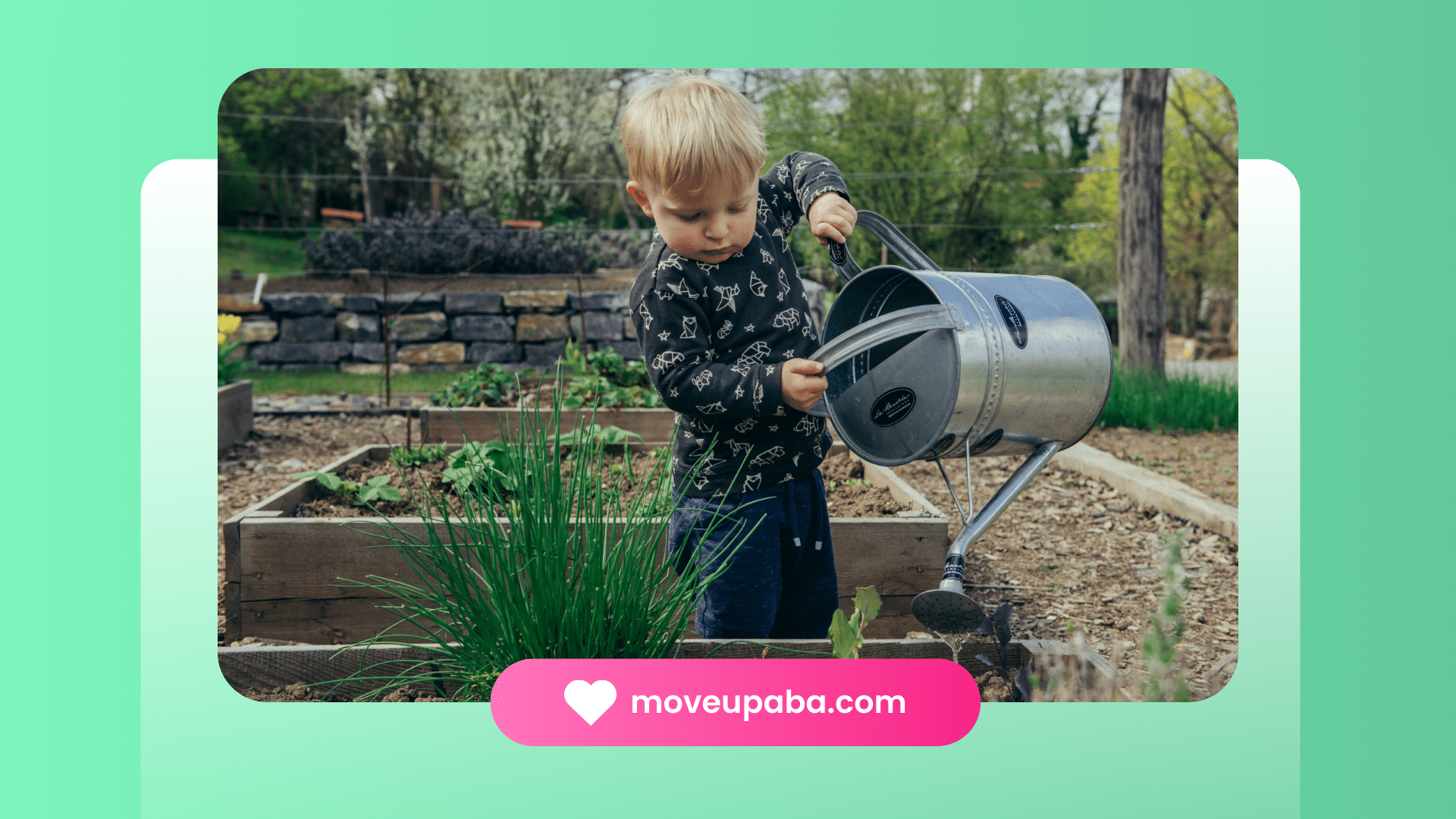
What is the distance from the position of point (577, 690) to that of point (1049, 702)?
79cm

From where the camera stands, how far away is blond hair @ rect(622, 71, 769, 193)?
1.28m

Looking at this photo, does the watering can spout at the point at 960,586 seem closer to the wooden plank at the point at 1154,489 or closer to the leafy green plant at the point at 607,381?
the wooden plank at the point at 1154,489

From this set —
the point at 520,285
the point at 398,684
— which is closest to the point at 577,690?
the point at 398,684

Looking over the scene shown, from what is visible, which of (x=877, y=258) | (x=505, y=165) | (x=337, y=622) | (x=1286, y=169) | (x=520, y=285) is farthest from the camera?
(x=520, y=285)

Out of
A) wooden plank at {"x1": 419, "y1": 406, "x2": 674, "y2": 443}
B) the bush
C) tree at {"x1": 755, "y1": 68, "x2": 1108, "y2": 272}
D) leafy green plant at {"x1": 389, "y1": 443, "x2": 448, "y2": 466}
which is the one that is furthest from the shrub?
tree at {"x1": 755, "y1": 68, "x2": 1108, "y2": 272}

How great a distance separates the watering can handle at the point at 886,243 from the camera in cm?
149

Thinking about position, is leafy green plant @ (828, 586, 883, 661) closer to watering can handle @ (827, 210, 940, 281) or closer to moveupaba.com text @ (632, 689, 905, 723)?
moveupaba.com text @ (632, 689, 905, 723)

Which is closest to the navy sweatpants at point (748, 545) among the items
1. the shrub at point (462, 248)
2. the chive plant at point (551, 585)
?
the chive plant at point (551, 585)

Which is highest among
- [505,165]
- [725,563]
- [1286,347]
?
[505,165]

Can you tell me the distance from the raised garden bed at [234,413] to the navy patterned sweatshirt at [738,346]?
2.66 metres

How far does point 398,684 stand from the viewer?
4.79 ft

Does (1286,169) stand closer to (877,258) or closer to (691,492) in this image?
(877,258)

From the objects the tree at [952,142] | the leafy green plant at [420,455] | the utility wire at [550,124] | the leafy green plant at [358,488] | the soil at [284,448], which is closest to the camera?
the tree at [952,142]

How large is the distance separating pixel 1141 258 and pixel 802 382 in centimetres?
283
